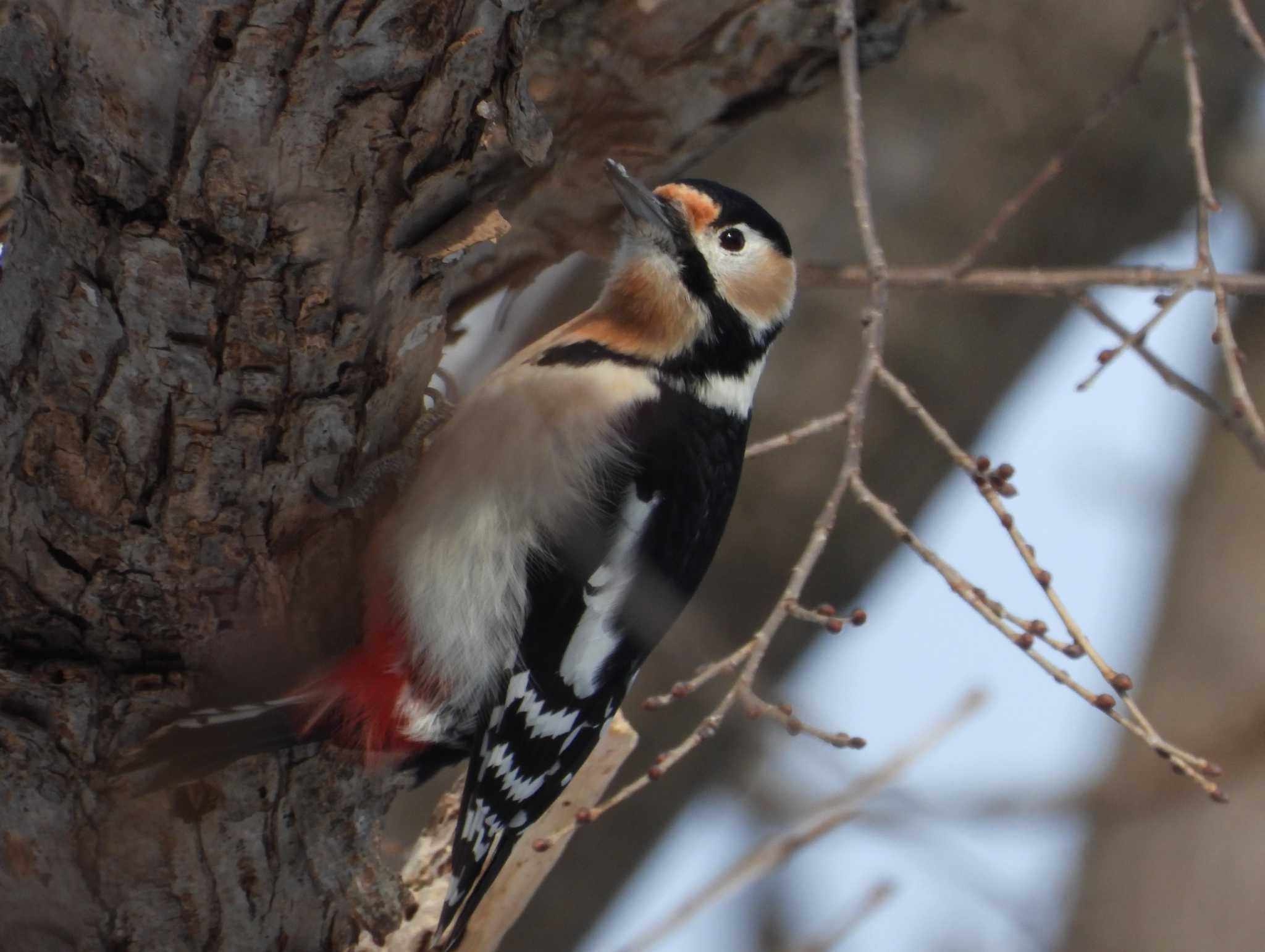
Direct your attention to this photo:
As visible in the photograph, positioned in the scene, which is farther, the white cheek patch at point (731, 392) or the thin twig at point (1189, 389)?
the white cheek patch at point (731, 392)

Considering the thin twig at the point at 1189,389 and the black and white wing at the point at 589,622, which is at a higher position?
the thin twig at the point at 1189,389

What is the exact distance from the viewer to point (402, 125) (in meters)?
1.88

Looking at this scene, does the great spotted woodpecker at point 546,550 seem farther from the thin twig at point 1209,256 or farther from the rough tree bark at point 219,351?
the thin twig at point 1209,256

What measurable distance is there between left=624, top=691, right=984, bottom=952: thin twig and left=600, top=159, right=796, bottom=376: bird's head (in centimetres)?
93

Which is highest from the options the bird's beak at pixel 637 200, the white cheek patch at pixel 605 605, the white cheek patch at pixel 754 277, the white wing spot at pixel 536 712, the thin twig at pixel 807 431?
the bird's beak at pixel 637 200

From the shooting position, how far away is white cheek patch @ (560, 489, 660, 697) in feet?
9.25

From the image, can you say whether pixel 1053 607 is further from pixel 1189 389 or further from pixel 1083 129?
pixel 1083 129

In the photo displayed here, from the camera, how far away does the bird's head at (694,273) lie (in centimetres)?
304

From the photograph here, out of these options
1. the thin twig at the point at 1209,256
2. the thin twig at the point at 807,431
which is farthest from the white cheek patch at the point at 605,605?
the thin twig at the point at 1209,256

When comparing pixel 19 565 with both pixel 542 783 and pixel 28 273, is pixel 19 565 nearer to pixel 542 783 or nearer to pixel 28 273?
pixel 28 273

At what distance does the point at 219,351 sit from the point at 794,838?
5.15ft

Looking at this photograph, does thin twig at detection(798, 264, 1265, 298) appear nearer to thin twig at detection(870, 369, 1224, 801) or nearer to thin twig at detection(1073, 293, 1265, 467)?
thin twig at detection(1073, 293, 1265, 467)

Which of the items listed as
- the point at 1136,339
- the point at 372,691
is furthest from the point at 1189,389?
the point at 372,691

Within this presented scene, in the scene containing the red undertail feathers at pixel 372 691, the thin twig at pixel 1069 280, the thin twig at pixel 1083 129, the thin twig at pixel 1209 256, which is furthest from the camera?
the thin twig at pixel 1083 129
